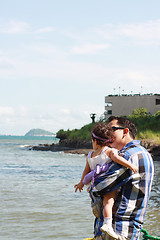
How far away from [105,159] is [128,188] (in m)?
0.26

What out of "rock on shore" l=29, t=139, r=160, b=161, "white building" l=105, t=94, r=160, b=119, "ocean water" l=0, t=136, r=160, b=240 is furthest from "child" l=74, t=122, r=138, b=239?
"white building" l=105, t=94, r=160, b=119

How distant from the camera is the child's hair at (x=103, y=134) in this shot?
307 cm

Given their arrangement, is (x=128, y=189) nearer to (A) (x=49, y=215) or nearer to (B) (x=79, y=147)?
(A) (x=49, y=215)

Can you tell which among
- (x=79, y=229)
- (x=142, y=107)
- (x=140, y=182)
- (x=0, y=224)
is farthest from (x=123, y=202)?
(x=142, y=107)

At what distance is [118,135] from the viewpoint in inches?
123

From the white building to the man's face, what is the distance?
301 ft

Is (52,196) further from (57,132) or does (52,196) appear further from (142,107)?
(142,107)

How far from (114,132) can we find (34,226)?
6.84 meters

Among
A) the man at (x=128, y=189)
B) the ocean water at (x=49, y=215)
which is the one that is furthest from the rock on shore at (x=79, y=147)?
the man at (x=128, y=189)

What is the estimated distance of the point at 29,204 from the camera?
1212 centimetres

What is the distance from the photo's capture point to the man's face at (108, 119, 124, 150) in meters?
3.10

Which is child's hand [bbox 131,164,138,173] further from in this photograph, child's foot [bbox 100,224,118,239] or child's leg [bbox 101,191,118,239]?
child's foot [bbox 100,224,118,239]

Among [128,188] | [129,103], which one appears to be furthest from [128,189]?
[129,103]

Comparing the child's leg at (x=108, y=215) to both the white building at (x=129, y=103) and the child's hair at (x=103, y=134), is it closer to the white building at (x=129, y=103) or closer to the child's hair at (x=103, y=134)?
the child's hair at (x=103, y=134)
